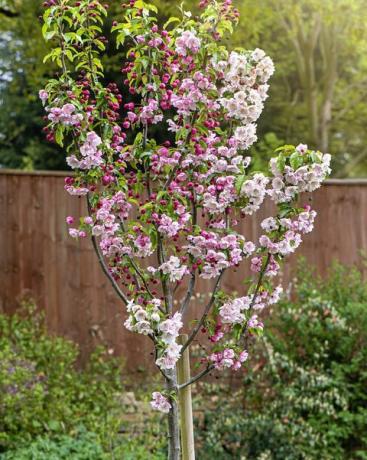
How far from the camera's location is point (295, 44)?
1121 cm

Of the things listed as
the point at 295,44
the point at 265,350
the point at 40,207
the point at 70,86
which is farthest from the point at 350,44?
the point at 70,86

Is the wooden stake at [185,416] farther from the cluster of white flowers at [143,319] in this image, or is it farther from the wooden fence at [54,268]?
the wooden fence at [54,268]

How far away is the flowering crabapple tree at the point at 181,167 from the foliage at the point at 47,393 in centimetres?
224

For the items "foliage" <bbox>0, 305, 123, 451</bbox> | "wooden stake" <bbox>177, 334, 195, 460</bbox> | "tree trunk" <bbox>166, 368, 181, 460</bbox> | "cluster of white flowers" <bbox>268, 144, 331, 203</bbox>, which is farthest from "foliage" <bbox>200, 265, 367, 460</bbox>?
"cluster of white flowers" <bbox>268, 144, 331, 203</bbox>

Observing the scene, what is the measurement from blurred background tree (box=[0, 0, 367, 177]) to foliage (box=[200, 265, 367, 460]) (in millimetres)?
4252

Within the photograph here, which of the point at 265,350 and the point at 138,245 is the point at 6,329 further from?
the point at 138,245

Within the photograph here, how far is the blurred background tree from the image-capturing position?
9609 millimetres

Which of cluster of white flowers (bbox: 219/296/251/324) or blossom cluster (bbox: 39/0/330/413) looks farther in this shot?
cluster of white flowers (bbox: 219/296/251/324)

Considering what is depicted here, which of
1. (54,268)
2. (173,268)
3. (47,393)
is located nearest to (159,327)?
(173,268)

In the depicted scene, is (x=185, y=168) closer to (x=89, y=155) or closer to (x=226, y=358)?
(x=89, y=155)

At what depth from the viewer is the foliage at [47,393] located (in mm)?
4992

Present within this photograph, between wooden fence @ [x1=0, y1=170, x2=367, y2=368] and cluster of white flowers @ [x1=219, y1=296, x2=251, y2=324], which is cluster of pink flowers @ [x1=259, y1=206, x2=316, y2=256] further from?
wooden fence @ [x1=0, y1=170, x2=367, y2=368]

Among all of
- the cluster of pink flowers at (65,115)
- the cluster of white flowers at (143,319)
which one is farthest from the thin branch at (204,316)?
the cluster of pink flowers at (65,115)

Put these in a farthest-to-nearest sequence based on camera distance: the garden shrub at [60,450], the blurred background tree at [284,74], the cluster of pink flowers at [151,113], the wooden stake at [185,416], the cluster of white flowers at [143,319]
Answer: the blurred background tree at [284,74], the garden shrub at [60,450], the wooden stake at [185,416], the cluster of pink flowers at [151,113], the cluster of white flowers at [143,319]
